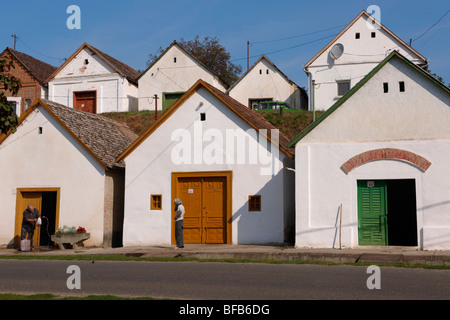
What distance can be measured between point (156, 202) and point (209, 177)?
2251 mm

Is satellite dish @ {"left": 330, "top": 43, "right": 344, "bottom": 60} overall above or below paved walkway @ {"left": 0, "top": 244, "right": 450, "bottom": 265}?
above

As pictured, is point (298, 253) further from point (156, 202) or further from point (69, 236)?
point (69, 236)

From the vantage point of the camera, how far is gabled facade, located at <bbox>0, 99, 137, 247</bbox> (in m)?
22.1

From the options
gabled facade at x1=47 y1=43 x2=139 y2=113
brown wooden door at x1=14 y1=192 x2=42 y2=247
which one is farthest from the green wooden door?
gabled facade at x1=47 y1=43 x2=139 y2=113

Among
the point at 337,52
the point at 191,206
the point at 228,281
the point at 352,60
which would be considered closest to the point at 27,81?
the point at 337,52

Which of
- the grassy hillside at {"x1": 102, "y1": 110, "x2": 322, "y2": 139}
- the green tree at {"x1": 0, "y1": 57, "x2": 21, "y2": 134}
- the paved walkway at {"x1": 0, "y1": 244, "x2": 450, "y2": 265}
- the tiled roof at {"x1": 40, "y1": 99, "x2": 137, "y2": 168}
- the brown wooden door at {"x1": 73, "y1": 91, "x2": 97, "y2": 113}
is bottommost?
the paved walkway at {"x1": 0, "y1": 244, "x2": 450, "y2": 265}

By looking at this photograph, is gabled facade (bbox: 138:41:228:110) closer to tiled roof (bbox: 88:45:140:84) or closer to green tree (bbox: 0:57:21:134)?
tiled roof (bbox: 88:45:140:84)

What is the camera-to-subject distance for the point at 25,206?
903 inches

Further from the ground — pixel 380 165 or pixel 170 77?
pixel 170 77

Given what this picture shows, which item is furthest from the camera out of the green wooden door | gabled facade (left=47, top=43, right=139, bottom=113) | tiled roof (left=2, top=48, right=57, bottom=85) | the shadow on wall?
tiled roof (left=2, top=48, right=57, bottom=85)

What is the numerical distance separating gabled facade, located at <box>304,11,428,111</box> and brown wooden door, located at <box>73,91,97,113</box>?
15.2 metres

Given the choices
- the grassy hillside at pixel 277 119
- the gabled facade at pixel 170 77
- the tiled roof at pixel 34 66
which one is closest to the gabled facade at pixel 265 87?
the gabled facade at pixel 170 77
